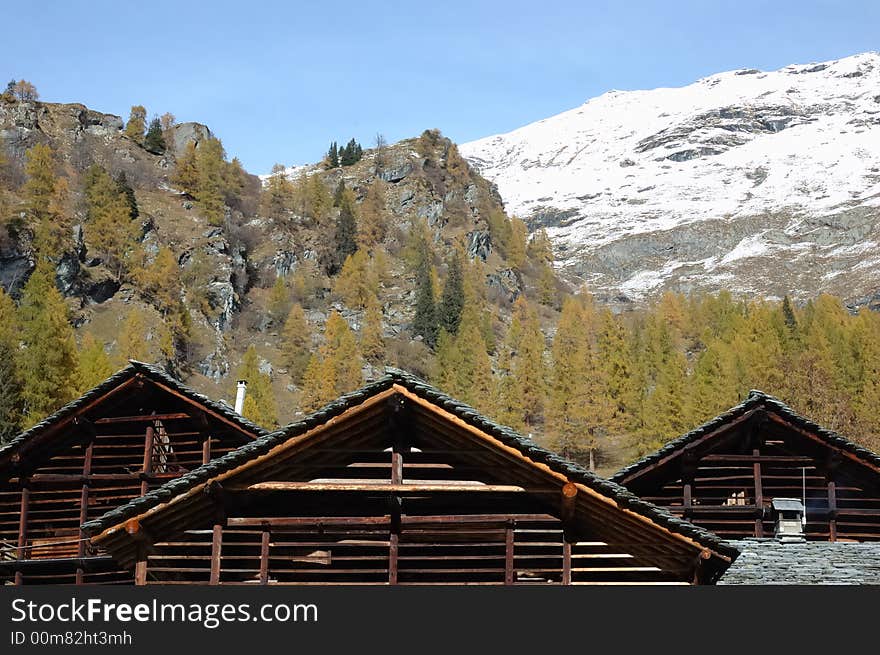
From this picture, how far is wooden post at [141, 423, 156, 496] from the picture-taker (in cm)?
2302

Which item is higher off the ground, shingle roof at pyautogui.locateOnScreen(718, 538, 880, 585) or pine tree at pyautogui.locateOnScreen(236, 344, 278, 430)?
pine tree at pyautogui.locateOnScreen(236, 344, 278, 430)

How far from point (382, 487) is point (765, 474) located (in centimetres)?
1162

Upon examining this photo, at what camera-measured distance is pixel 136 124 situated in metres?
161

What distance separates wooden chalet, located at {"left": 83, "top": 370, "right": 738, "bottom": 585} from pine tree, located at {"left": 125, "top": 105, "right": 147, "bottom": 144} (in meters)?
155

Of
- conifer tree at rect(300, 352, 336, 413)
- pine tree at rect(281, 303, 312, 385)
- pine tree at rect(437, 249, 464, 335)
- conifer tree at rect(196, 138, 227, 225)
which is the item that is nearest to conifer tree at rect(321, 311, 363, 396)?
conifer tree at rect(300, 352, 336, 413)

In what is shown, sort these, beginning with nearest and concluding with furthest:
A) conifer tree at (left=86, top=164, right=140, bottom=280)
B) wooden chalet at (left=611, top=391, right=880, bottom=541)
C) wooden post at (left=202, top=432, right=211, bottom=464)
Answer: wooden chalet at (left=611, top=391, right=880, bottom=541) < wooden post at (left=202, top=432, right=211, bottom=464) < conifer tree at (left=86, top=164, right=140, bottom=280)

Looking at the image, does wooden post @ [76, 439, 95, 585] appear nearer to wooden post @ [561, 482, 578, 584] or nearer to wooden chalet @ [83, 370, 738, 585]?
wooden chalet @ [83, 370, 738, 585]

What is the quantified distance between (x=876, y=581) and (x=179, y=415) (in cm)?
1473

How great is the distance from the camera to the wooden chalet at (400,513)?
41.0 ft

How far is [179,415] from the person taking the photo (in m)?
23.1

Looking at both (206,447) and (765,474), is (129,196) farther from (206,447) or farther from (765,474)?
(765,474)

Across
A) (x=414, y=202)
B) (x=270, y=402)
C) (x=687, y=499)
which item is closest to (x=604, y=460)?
(x=270, y=402)
